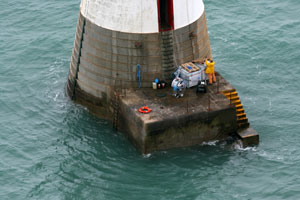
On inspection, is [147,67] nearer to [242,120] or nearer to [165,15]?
[165,15]

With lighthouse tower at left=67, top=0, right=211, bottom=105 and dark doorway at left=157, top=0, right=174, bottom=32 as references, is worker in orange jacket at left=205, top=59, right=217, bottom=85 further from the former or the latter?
dark doorway at left=157, top=0, right=174, bottom=32

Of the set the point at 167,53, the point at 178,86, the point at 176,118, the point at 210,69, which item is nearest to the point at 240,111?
the point at 210,69

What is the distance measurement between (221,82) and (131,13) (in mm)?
10513

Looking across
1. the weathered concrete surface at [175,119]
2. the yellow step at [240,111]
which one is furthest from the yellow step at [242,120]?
the weathered concrete surface at [175,119]

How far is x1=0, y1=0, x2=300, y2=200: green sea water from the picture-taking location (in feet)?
184

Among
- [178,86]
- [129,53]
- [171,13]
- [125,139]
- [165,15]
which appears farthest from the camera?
[125,139]

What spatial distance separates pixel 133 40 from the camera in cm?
6100

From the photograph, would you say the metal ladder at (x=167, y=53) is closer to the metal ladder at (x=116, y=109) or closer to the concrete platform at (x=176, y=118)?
the concrete platform at (x=176, y=118)

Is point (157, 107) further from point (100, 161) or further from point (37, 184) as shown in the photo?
point (37, 184)

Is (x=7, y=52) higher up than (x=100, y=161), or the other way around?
(x=7, y=52)

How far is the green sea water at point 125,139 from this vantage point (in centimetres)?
5616

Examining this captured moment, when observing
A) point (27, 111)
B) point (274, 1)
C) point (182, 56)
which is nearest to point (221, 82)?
point (182, 56)

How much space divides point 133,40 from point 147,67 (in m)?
2.80

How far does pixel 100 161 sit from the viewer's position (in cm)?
5941
